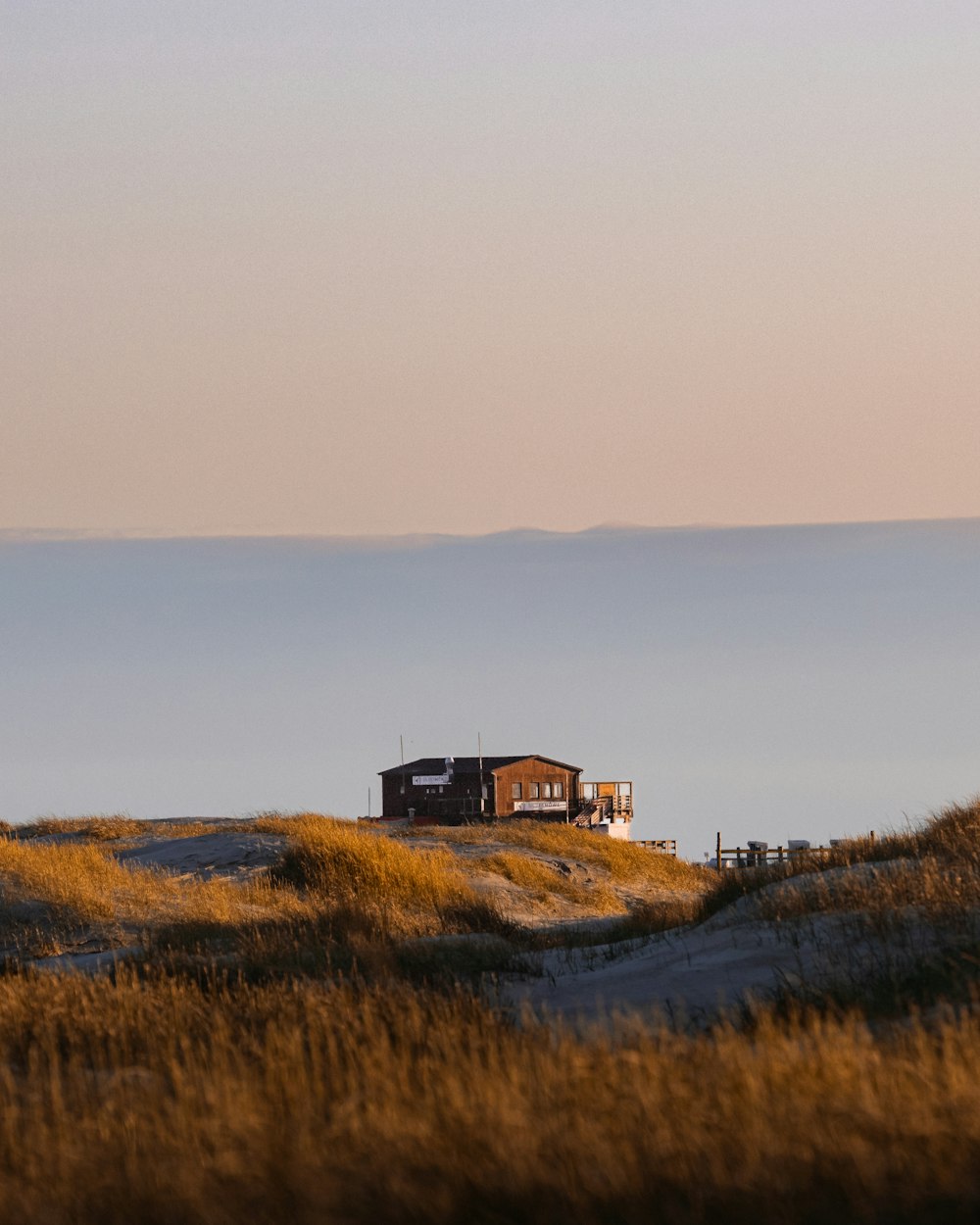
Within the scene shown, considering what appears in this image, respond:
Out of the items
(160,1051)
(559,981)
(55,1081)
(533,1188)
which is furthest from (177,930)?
(533,1188)

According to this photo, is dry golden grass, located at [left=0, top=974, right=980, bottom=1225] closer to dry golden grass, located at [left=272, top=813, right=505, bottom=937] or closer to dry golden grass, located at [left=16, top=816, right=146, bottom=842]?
dry golden grass, located at [left=272, top=813, right=505, bottom=937]

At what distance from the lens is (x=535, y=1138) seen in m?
5.02

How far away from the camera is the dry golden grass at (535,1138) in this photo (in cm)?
471

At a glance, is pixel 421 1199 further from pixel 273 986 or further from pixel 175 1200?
pixel 273 986

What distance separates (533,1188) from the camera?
4820 mm

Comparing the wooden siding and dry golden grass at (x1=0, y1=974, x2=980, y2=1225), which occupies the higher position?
the wooden siding

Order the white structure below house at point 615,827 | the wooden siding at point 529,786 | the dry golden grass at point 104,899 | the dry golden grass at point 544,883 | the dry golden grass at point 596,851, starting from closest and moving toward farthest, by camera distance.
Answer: the dry golden grass at point 104,899, the dry golden grass at point 544,883, the dry golden grass at point 596,851, the white structure below house at point 615,827, the wooden siding at point 529,786

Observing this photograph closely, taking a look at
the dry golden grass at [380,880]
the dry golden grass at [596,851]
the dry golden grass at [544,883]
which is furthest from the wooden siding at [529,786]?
the dry golden grass at [380,880]

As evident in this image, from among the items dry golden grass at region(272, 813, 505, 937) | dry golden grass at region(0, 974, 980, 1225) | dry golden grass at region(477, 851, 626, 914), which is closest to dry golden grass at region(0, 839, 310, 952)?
dry golden grass at region(272, 813, 505, 937)

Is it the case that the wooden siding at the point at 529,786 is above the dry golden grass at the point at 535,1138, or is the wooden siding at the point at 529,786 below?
above

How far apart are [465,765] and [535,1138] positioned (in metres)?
64.3

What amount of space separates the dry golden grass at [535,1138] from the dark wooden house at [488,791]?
59443mm

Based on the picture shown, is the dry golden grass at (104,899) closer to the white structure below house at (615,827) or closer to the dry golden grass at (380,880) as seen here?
the dry golden grass at (380,880)

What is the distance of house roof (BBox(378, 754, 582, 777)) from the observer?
2697 inches
